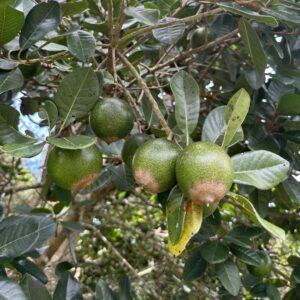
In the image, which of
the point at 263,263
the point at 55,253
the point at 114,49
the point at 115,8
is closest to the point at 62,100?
the point at 114,49

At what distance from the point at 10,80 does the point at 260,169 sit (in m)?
0.57

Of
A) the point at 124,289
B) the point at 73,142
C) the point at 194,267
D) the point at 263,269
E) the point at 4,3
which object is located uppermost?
the point at 4,3

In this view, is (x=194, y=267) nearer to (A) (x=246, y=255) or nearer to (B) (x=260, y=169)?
(A) (x=246, y=255)

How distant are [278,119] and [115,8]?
0.60 m

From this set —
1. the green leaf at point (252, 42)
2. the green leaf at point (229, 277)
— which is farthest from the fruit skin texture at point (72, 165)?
the green leaf at point (229, 277)

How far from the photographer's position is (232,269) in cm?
153

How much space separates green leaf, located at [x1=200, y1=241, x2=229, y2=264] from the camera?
149cm

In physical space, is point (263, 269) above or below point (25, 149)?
below

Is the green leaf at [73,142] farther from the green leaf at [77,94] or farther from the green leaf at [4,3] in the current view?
the green leaf at [4,3]

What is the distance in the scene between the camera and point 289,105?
1.32m

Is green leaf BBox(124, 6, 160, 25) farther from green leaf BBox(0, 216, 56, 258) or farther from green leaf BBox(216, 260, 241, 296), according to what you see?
green leaf BBox(216, 260, 241, 296)

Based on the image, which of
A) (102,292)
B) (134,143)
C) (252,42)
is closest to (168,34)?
(252,42)

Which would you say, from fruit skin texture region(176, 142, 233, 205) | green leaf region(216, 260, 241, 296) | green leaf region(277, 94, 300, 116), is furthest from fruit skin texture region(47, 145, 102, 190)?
green leaf region(216, 260, 241, 296)

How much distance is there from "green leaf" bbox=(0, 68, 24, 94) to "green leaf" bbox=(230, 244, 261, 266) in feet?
3.04
